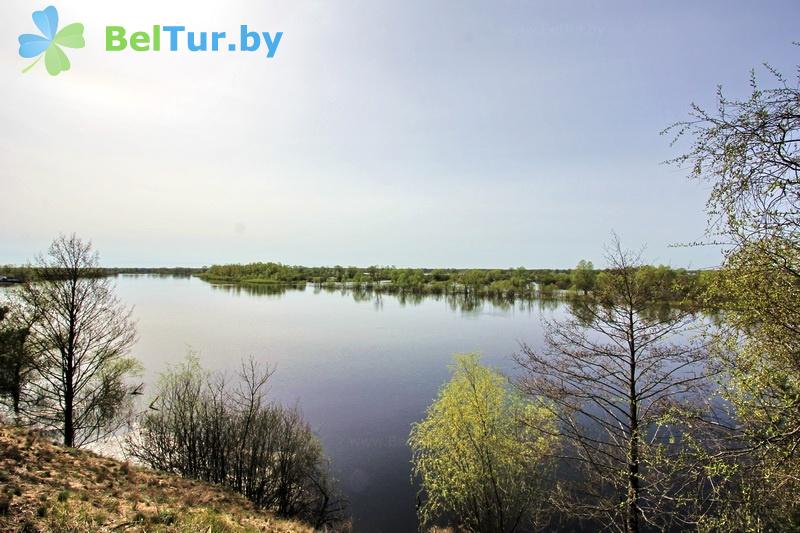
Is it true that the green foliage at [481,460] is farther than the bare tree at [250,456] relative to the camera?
No

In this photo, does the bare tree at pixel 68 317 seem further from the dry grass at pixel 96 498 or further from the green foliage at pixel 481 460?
the green foliage at pixel 481 460

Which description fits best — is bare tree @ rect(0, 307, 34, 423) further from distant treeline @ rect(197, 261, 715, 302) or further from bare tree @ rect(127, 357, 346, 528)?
distant treeline @ rect(197, 261, 715, 302)

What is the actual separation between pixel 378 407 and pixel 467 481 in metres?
12.6

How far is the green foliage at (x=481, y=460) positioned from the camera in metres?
13.6

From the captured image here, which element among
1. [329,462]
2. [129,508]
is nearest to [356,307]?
[329,462]

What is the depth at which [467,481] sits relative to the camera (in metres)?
13.8

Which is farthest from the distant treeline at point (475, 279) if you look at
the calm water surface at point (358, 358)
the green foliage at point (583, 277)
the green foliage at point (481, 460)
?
the calm water surface at point (358, 358)

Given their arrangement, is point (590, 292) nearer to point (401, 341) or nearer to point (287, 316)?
point (401, 341)

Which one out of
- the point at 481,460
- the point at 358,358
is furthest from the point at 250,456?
the point at 358,358

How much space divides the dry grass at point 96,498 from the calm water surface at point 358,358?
608 cm

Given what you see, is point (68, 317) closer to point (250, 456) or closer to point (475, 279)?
point (250, 456)

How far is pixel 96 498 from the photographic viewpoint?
8.02 meters

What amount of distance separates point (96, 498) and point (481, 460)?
1120 cm

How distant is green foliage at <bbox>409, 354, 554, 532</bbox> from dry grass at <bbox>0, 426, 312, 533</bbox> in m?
5.91
